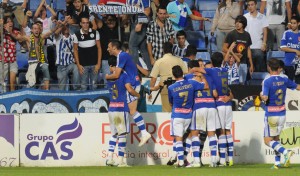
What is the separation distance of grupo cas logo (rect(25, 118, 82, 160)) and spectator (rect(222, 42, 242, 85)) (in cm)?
431

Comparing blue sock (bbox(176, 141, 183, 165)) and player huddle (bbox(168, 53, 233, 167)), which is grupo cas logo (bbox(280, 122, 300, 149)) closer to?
player huddle (bbox(168, 53, 233, 167))

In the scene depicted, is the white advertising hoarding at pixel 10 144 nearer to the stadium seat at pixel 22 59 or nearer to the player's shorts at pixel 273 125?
the stadium seat at pixel 22 59

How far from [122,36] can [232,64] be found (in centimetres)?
273

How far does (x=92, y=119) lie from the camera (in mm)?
22156

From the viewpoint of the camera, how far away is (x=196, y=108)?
2109 cm

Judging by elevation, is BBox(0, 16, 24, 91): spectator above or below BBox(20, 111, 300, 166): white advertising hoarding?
above

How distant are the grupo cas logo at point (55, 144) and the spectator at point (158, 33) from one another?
361 centimetres

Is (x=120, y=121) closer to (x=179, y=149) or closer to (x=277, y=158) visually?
(x=179, y=149)

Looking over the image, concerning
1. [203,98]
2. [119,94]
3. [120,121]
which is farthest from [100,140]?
[203,98]

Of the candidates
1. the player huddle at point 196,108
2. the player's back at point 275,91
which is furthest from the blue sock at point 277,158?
the player's back at point 275,91

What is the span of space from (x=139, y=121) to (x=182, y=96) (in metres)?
1.48

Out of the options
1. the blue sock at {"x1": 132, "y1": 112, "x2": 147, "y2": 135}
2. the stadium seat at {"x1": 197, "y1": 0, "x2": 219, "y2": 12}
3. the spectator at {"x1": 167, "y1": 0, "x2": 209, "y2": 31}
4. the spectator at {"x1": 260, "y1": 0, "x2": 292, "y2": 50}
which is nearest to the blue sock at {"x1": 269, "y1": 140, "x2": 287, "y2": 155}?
the blue sock at {"x1": 132, "y1": 112, "x2": 147, "y2": 135}

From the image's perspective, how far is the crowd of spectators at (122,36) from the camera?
80.0 feet

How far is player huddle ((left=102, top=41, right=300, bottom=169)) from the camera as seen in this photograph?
20.4m
